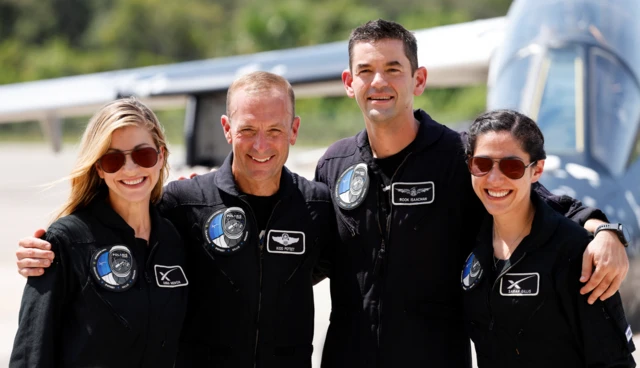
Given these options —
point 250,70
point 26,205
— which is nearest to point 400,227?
point 250,70

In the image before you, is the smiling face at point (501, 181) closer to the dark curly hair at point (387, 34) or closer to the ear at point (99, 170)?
the dark curly hair at point (387, 34)

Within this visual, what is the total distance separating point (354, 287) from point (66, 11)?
7169 centimetres

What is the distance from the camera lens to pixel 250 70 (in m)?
12.6

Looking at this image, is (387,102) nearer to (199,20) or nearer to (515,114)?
(515,114)

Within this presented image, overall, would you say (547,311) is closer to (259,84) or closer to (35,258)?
(259,84)

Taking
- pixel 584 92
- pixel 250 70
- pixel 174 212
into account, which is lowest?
pixel 174 212

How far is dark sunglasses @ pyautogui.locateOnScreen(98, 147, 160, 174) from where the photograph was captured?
350 centimetres

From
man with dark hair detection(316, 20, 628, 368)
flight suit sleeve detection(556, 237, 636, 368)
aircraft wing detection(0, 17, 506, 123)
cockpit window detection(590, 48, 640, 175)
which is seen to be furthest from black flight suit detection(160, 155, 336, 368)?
aircraft wing detection(0, 17, 506, 123)

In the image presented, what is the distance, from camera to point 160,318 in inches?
135

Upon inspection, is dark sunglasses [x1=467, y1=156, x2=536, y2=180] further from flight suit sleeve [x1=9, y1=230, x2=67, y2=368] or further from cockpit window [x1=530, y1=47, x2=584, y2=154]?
cockpit window [x1=530, y1=47, x2=584, y2=154]

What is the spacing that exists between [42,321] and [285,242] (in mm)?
1157

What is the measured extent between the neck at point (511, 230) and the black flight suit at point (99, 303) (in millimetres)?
1434

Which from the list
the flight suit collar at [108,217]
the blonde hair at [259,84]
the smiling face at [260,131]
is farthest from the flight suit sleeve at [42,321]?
the blonde hair at [259,84]

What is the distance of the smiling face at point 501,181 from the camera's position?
3512 millimetres
